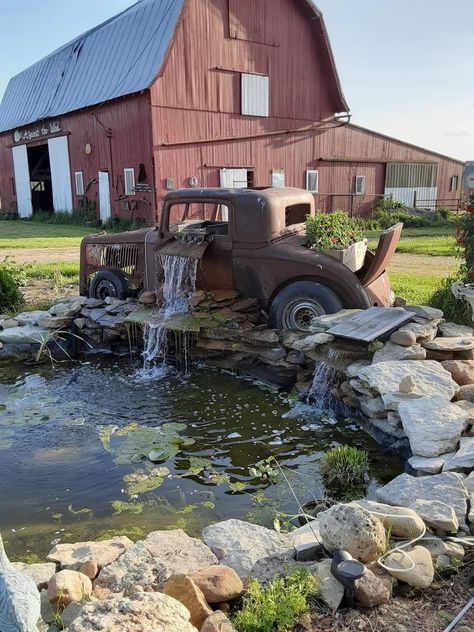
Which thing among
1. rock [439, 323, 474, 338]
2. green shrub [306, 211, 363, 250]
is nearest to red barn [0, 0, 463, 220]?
green shrub [306, 211, 363, 250]

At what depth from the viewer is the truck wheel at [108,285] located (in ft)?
26.6

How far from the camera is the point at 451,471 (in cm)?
362

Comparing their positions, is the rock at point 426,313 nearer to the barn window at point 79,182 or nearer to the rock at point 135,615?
the rock at point 135,615

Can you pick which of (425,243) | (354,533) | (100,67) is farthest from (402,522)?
(100,67)

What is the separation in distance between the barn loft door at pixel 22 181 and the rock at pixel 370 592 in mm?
27446

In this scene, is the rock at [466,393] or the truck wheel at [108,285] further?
the truck wheel at [108,285]

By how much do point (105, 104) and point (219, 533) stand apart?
19.3 meters

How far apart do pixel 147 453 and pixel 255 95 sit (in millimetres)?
18477

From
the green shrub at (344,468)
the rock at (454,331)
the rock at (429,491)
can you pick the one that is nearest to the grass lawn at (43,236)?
the rock at (454,331)

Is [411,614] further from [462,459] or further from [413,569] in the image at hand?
[462,459]

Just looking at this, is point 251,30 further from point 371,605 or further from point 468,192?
point 371,605

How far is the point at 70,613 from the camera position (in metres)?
2.46

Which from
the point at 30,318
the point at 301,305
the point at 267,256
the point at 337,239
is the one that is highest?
the point at 337,239

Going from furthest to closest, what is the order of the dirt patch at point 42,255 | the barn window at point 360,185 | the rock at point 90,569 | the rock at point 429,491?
the barn window at point 360,185 < the dirt patch at point 42,255 < the rock at point 429,491 < the rock at point 90,569
